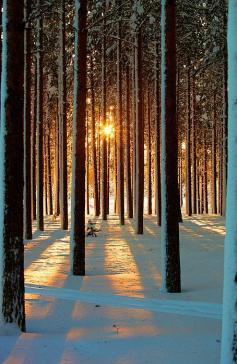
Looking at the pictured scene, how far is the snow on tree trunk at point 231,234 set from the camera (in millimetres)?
4262

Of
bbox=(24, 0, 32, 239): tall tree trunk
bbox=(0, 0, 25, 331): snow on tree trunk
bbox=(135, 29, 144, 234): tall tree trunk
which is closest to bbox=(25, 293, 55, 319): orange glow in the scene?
bbox=(0, 0, 25, 331): snow on tree trunk

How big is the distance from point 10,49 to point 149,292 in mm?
4831

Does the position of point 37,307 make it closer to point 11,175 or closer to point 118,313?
point 118,313

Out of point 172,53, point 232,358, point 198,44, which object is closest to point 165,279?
point 172,53

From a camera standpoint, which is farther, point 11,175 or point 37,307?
point 37,307

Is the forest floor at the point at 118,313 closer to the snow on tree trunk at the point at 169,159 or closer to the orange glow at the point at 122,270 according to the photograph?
the orange glow at the point at 122,270

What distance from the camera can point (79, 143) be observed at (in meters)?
10.3

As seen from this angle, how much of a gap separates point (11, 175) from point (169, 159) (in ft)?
11.0

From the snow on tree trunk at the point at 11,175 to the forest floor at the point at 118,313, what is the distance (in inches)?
16.9

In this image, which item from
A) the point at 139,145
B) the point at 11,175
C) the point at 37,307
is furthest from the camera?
the point at 139,145

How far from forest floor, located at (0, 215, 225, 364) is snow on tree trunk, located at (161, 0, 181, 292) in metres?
0.54

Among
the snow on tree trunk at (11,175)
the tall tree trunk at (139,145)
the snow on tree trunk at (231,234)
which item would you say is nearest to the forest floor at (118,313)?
the snow on tree trunk at (11,175)

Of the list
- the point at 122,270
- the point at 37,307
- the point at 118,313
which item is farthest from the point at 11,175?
the point at 122,270

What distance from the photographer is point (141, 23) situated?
56.4 feet
